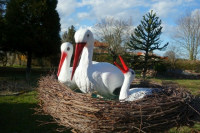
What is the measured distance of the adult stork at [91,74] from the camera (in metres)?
1.90

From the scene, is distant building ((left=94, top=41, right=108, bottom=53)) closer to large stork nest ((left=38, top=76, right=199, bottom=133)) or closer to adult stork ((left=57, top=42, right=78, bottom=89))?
adult stork ((left=57, top=42, right=78, bottom=89))

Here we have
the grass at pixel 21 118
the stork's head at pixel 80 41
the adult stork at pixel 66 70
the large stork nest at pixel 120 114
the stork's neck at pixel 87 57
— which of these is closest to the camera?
the large stork nest at pixel 120 114

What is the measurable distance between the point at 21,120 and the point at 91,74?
3024 mm

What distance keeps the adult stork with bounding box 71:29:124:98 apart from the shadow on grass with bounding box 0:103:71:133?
1.62 meters

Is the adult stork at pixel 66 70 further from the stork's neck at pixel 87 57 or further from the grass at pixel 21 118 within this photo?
the grass at pixel 21 118

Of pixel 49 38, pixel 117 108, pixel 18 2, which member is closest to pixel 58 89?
pixel 117 108

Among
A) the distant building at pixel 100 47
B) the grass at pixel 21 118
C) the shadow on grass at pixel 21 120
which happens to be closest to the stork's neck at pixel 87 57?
the grass at pixel 21 118

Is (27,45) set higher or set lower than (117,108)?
higher

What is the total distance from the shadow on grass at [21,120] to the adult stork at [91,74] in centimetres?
162

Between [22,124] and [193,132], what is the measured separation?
3.36 m

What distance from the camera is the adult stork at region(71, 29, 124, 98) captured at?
190 cm

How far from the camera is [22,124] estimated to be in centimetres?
399

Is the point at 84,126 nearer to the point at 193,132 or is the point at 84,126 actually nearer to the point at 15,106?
the point at 193,132

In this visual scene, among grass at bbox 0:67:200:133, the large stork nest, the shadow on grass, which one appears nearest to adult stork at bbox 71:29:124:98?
the large stork nest
